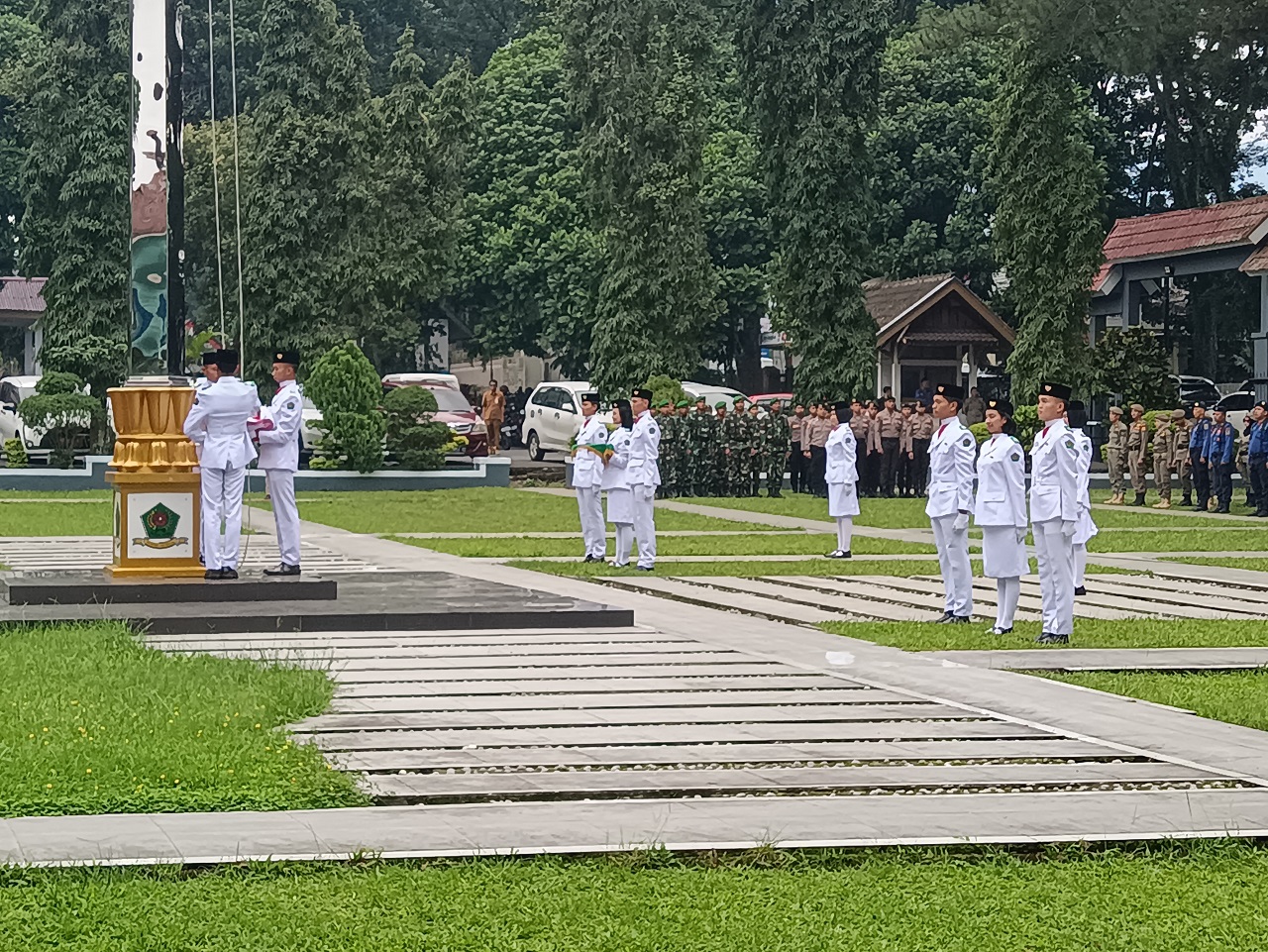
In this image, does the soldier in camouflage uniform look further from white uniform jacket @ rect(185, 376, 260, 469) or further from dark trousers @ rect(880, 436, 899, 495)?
white uniform jacket @ rect(185, 376, 260, 469)

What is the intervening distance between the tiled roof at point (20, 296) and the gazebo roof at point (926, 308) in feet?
80.5

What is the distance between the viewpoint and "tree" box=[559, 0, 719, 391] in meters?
44.8

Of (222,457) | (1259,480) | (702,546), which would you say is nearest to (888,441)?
(1259,480)

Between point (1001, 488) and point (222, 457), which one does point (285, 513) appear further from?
point (1001, 488)

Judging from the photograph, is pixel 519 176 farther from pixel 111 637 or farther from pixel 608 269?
pixel 111 637

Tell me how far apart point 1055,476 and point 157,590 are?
6294mm

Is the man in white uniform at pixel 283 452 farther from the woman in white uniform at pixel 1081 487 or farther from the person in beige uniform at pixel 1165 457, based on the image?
the person in beige uniform at pixel 1165 457

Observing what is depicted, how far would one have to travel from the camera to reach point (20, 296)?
61.7 m

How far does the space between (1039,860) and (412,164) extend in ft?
150

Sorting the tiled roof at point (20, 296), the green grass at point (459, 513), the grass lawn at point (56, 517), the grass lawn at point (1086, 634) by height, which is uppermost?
the tiled roof at point (20, 296)

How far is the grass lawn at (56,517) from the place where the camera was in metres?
25.5

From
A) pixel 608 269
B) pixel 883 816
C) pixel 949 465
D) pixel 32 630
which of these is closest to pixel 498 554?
pixel 949 465

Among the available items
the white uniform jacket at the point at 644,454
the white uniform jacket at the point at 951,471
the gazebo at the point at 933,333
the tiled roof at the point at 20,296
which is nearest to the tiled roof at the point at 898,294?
the gazebo at the point at 933,333

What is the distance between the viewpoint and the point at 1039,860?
6.98 metres
